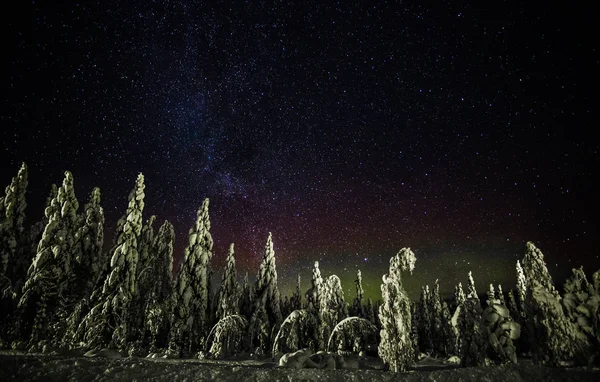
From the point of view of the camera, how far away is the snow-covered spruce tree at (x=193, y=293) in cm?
2491

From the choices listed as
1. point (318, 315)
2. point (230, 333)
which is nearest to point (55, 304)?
point (230, 333)

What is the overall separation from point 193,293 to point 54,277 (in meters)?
11.8

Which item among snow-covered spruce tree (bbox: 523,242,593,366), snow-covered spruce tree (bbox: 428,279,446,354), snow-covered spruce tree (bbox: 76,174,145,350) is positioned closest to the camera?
snow-covered spruce tree (bbox: 523,242,593,366)

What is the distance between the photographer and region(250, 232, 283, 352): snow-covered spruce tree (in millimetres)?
31656

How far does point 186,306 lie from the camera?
2591 centimetres

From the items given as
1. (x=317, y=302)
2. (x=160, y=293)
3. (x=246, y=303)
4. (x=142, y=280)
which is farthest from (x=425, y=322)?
(x=142, y=280)

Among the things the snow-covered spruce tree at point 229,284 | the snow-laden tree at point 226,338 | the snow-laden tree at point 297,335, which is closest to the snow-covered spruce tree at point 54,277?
the snow-laden tree at point 226,338

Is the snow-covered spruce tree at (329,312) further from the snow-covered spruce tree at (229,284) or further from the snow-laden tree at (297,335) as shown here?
the snow-covered spruce tree at (229,284)

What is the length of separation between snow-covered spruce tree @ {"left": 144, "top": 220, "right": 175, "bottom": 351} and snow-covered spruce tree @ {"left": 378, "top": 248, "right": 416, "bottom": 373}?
1915 cm

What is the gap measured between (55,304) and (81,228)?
769cm

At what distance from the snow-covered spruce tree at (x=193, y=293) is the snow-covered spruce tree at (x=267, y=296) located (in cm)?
636

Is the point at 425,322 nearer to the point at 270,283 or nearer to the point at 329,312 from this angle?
the point at 329,312

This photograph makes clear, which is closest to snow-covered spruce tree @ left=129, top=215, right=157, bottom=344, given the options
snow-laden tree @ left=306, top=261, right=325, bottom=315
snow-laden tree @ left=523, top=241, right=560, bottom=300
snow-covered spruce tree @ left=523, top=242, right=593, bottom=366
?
snow-laden tree @ left=306, top=261, right=325, bottom=315

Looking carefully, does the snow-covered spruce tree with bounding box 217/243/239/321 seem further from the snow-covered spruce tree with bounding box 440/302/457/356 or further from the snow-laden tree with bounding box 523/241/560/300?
the snow-covered spruce tree with bounding box 440/302/457/356
